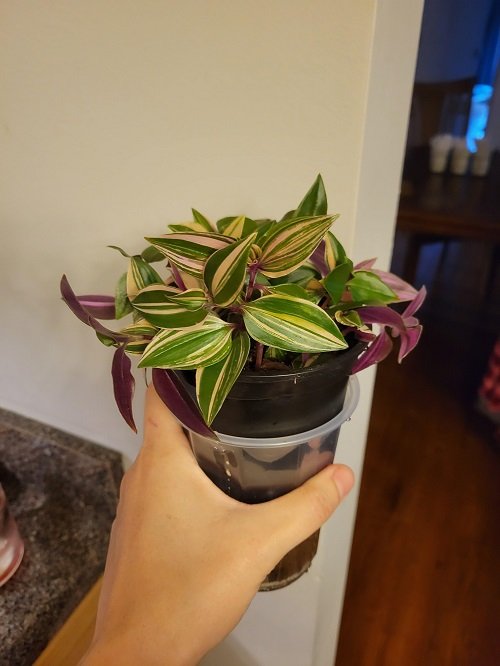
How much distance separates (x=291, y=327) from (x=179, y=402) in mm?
102

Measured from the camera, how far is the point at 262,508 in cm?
40

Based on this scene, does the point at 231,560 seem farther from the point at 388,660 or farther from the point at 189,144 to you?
the point at 388,660

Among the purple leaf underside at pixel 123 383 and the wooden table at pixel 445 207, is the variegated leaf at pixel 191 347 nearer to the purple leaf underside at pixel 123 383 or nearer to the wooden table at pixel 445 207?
the purple leaf underside at pixel 123 383

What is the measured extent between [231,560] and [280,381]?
14 cm

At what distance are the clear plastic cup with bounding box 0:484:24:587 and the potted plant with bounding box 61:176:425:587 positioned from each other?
31cm

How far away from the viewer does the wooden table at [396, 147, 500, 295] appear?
1602mm

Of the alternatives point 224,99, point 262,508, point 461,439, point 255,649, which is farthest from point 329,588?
point 461,439

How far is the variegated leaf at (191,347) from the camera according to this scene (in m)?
0.31

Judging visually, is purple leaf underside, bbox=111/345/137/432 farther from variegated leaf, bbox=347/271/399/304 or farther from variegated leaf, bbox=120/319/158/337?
variegated leaf, bbox=347/271/399/304

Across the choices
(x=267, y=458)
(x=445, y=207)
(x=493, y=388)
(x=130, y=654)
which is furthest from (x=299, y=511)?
(x=445, y=207)

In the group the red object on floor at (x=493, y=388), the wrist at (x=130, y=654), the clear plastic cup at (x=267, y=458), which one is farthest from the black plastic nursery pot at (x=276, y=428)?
the red object on floor at (x=493, y=388)

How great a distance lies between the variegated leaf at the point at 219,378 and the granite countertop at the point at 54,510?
1.32 ft

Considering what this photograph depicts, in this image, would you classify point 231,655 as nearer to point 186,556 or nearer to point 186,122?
point 186,556

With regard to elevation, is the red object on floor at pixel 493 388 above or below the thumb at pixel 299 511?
below
